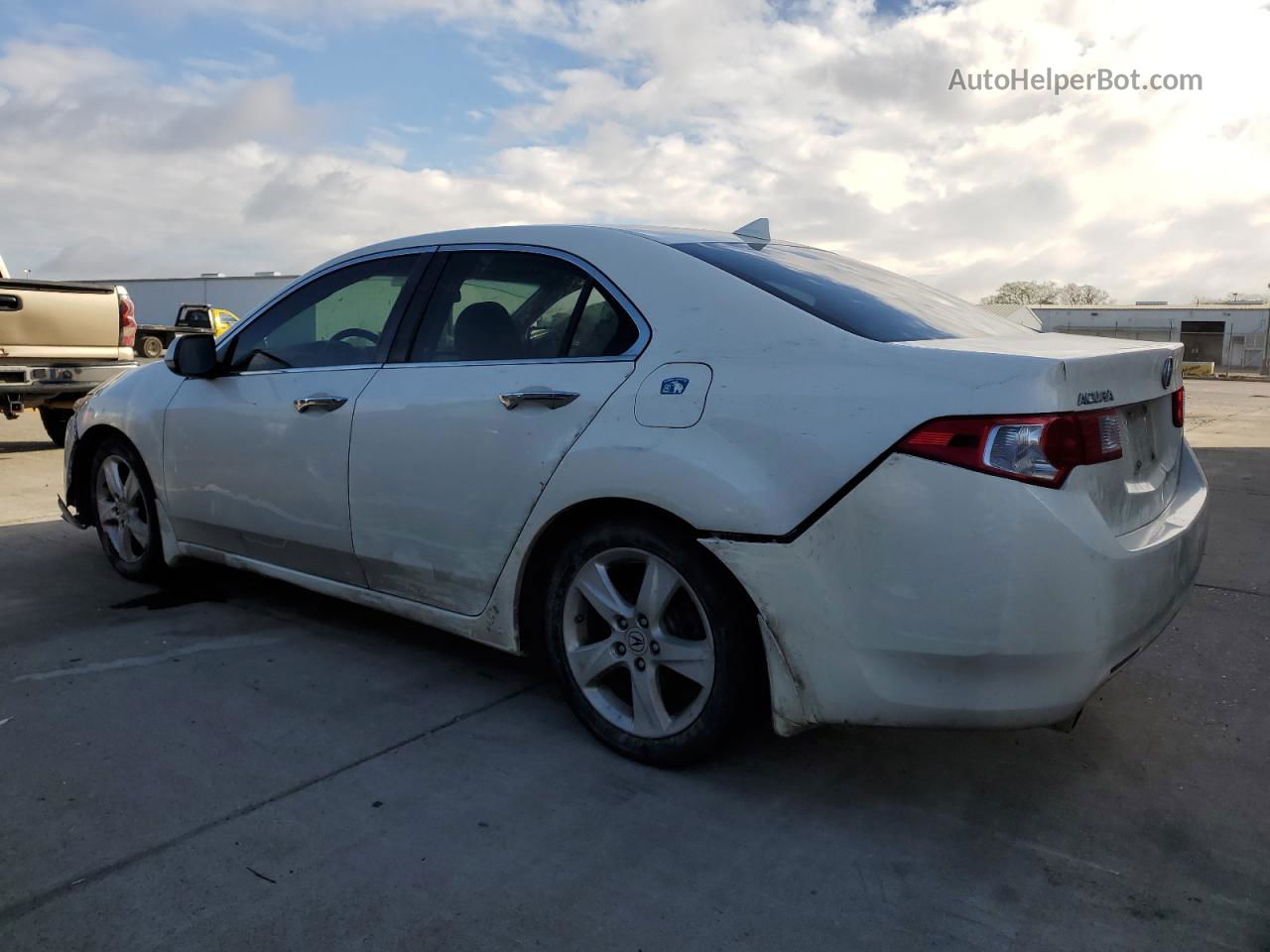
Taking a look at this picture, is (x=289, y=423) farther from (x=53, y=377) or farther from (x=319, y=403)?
→ (x=53, y=377)

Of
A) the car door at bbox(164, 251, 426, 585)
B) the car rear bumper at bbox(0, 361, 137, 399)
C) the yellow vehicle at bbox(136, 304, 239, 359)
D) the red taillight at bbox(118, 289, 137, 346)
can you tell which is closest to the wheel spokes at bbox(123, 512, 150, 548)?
the car door at bbox(164, 251, 426, 585)

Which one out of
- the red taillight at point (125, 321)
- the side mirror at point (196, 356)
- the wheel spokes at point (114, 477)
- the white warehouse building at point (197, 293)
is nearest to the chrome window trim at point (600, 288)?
the side mirror at point (196, 356)

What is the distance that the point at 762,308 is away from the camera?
2.70 m

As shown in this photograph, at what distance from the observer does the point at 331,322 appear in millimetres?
Answer: 3822

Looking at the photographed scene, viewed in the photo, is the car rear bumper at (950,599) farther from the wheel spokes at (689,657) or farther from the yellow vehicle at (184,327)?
the yellow vehicle at (184,327)

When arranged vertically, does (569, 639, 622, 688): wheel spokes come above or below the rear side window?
below

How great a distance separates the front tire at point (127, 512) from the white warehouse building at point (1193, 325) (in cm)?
5496

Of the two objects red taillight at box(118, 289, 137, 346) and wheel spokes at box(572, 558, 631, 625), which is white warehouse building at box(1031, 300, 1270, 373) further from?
wheel spokes at box(572, 558, 631, 625)

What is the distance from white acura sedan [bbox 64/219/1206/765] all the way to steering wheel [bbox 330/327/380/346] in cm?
2

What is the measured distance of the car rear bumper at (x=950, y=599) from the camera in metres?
2.26

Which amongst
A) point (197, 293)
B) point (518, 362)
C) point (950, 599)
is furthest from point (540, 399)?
point (197, 293)

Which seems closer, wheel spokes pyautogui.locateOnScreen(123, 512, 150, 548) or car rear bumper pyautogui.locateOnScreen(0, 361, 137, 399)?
wheel spokes pyautogui.locateOnScreen(123, 512, 150, 548)

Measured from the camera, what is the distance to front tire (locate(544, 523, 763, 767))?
2.65m

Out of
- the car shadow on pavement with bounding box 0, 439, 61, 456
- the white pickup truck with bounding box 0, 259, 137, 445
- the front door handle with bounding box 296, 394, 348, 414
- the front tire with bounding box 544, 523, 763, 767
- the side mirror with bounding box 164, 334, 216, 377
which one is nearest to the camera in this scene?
the front tire with bounding box 544, 523, 763, 767
